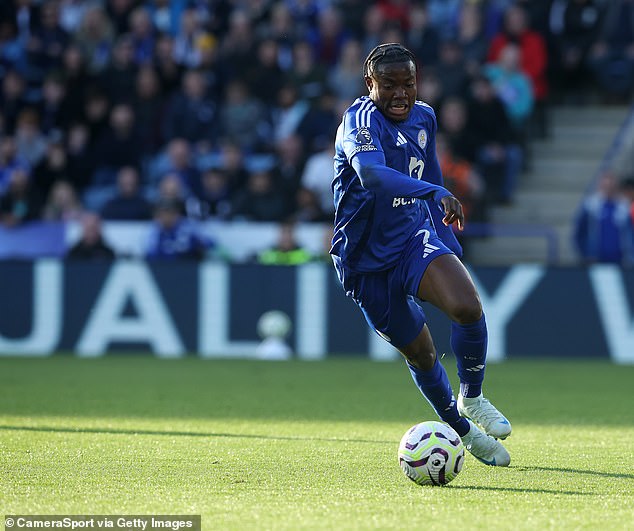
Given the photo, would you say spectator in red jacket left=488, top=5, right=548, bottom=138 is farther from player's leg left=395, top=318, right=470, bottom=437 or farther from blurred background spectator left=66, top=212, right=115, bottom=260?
player's leg left=395, top=318, right=470, bottom=437

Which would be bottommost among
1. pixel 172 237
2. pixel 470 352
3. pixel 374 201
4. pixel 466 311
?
pixel 172 237

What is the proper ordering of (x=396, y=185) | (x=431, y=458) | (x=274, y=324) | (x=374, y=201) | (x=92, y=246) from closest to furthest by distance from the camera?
(x=431, y=458)
(x=396, y=185)
(x=374, y=201)
(x=274, y=324)
(x=92, y=246)

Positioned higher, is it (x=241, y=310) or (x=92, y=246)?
(x=92, y=246)

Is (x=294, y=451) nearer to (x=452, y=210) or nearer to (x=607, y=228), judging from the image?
(x=452, y=210)

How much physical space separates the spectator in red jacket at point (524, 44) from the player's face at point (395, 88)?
1098 centimetres

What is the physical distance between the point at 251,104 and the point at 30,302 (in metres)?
4.21

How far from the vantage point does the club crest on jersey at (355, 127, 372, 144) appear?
20.6 feet

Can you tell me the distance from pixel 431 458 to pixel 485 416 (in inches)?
30.9

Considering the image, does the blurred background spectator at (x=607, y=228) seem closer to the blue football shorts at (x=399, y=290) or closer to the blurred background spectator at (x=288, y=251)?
the blurred background spectator at (x=288, y=251)

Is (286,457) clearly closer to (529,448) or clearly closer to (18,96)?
(529,448)

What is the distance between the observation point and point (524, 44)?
1723 cm

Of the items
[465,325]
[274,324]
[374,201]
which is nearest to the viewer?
[465,325]

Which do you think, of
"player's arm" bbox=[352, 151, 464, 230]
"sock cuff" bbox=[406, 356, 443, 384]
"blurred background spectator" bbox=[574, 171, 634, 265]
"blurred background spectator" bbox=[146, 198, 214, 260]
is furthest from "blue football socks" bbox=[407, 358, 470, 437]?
"blurred background spectator" bbox=[146, 198, 214, 260]

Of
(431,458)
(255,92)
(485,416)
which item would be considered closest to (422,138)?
(485,416)
